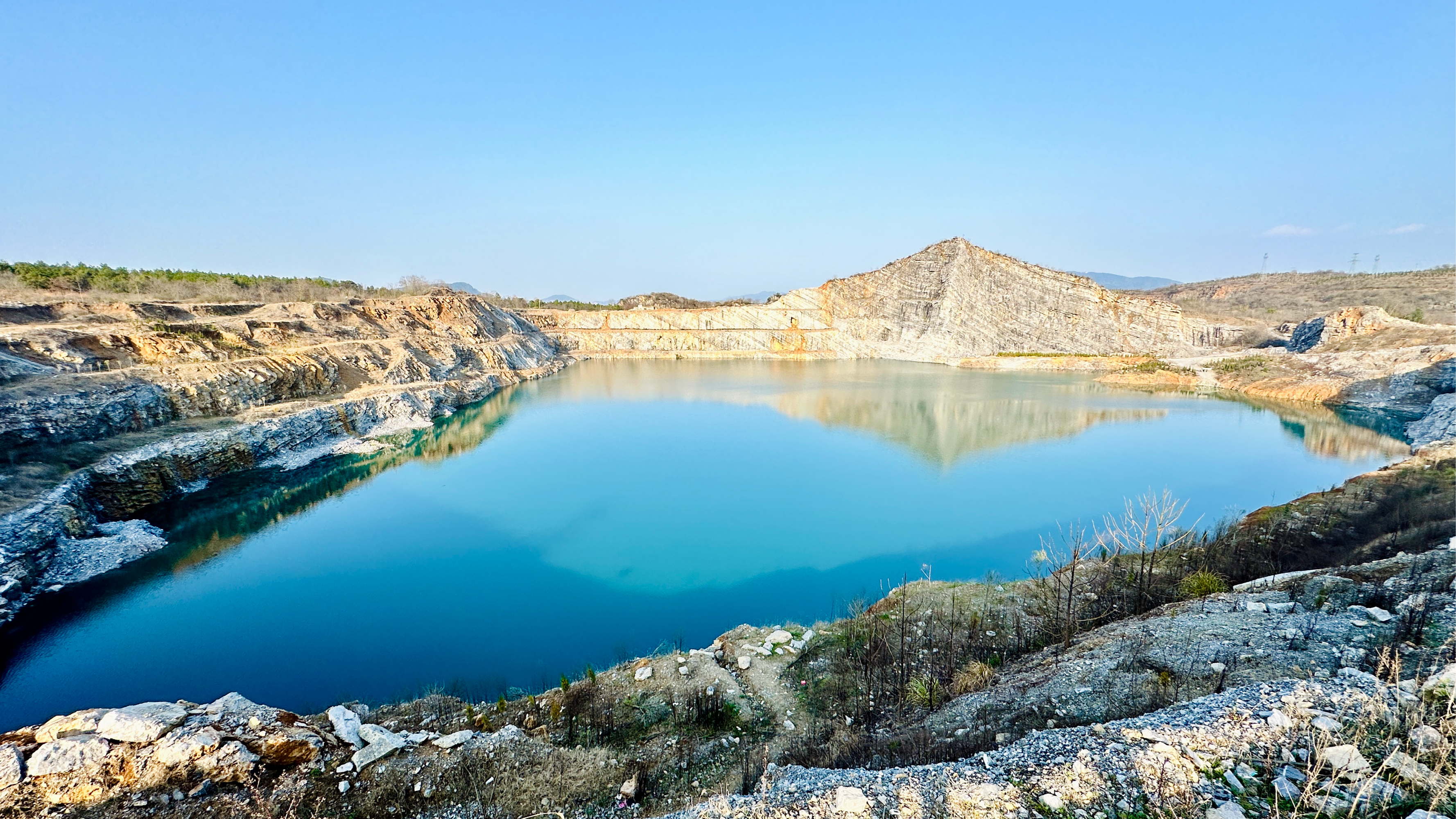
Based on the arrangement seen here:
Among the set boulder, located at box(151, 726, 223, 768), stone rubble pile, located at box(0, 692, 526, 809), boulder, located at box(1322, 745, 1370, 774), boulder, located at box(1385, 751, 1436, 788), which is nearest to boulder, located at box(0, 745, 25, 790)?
stone rubble pile, located at box(0, 692, 526, 809)

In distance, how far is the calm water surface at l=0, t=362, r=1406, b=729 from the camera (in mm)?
8375

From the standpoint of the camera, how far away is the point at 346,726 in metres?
4.96

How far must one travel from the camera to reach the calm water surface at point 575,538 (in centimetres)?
838

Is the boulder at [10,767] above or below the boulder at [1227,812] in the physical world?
below

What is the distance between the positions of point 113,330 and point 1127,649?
3024 cm

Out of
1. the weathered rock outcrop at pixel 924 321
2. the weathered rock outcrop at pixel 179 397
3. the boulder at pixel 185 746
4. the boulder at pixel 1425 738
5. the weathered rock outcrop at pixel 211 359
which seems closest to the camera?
the boulder at pixel 1425 738

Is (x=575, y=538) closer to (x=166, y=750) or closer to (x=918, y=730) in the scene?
(x=166, y=750)

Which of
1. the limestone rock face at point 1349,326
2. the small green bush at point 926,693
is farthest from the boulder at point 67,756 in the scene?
the limestone rock face at point 1349,326

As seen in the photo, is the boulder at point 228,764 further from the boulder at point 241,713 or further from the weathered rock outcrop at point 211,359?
the weathered rock outcrop at point 211,359

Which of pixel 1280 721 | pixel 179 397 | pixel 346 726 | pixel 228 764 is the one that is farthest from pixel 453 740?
pixel 179 397

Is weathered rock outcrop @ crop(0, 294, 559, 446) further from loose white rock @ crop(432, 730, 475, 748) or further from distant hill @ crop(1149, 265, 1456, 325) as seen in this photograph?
distant hill @ crop(1149, 265, 1456, 325)

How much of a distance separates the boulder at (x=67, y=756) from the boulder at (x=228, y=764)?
2.29ft

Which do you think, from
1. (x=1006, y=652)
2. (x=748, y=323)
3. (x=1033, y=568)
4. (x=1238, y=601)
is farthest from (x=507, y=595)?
(x=748, y=323)

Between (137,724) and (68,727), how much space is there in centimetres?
65
